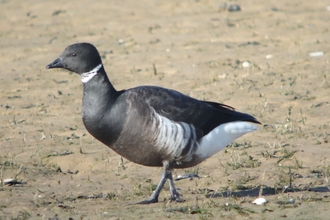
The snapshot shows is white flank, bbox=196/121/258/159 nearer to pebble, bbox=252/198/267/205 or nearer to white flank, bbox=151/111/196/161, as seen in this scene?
white flank, bbox=151/111/196/161

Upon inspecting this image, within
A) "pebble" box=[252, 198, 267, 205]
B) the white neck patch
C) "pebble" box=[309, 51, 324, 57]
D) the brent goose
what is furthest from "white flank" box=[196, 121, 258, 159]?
"pebble" box=[309, 51, 324, 57]

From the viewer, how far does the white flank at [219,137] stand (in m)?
6.57

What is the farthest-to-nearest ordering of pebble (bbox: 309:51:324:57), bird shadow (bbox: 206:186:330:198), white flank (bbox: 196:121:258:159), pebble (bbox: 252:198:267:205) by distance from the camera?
pebble (bbox: 309:51:324:57) → white flank (bbox: 196:121:258:159) → bird shadow (bbox: 206:186:330:198) → pebble (bbox: 252:198:267:205)

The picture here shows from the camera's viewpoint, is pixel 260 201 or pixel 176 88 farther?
pixel 176 88

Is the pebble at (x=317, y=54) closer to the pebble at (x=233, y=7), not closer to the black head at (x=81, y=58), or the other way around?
the pebble at (x=233, y=7)

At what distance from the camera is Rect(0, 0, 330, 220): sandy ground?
627 centimetres

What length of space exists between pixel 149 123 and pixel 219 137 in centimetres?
88

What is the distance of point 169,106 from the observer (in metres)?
6.46

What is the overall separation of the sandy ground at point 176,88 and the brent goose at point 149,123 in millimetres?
471

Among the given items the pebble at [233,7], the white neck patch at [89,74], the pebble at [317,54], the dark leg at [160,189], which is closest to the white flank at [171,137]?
the dark leg at [160,189]

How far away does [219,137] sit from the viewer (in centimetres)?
673

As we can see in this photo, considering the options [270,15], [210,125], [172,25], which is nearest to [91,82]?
[210,125]

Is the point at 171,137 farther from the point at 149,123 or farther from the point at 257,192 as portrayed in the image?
the point at 257,192

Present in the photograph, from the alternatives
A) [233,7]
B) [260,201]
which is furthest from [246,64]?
[260,201]
